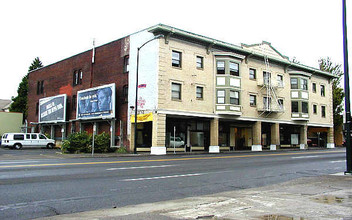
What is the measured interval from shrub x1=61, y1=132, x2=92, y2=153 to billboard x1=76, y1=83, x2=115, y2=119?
13.3 feet

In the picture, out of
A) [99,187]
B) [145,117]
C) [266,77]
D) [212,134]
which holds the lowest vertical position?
[99,187]

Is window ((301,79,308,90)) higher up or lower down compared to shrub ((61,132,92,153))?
higher up

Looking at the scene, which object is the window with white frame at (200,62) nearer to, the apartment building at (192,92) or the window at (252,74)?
the apartment building at (192,92)

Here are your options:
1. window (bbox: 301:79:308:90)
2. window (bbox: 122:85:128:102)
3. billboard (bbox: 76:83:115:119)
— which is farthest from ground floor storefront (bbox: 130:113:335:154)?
window (bbox: 301:79:308:90)

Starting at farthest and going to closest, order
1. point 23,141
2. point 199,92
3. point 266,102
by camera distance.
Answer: point 266,102 < point 23,141 < point 199,92

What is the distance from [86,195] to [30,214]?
6.41 feet

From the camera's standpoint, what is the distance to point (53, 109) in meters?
41.9

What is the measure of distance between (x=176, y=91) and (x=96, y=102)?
9.49 meters

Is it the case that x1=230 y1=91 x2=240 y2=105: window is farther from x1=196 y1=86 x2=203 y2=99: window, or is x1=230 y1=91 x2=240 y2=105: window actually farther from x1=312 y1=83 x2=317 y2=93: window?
x1=312 y1=83 x2=317 y2=93: window

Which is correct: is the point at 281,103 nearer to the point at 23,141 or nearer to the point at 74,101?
the point at 74,101

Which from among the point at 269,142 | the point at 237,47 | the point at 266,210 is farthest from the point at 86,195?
the point at 269,142

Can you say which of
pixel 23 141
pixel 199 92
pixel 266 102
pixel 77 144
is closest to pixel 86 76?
pixel 23 141

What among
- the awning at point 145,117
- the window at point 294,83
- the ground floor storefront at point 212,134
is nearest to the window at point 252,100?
the ground floor storefront at point 212,134

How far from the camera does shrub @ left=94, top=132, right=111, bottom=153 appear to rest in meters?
29.2
